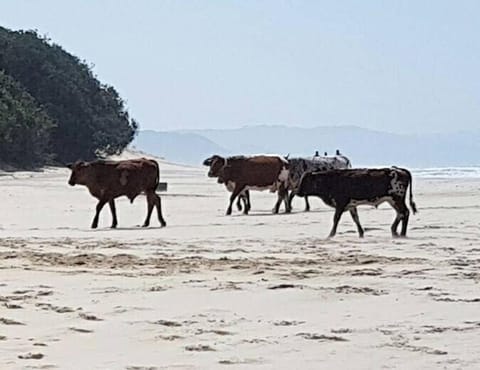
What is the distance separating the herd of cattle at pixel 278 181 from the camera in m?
18.8

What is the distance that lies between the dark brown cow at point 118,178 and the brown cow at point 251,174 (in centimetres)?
432

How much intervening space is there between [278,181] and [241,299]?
1716cm

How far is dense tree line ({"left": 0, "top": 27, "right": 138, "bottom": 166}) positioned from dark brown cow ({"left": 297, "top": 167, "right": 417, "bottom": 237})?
48.3 meters

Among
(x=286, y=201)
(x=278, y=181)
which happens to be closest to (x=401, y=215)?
(x=286, y=201)

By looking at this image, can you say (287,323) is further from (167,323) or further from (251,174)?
(251,174)

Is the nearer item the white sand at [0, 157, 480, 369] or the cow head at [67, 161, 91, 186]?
the white sand at [0, 157, 480, 369]

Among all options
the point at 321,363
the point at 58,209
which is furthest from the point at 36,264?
the point at 58,209

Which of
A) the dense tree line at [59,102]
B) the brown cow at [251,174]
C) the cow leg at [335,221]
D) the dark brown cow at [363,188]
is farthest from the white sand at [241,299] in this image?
the dense tree line at [59,102]

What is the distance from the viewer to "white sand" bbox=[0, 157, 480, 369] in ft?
25.8

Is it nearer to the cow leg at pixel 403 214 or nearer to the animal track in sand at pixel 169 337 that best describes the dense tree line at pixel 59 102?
the cow leg at pixel 403 214

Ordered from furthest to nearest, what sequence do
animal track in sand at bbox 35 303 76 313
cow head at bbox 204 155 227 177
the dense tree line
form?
the dense tree line, cow head at bbox 204 155 227 177, animal track in sand at bbox 35 303 76 313

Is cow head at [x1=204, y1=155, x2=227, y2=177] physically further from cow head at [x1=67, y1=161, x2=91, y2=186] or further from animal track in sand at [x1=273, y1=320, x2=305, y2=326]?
animal track in sand at [x1=273, y1=320, x2=305, y2=326]

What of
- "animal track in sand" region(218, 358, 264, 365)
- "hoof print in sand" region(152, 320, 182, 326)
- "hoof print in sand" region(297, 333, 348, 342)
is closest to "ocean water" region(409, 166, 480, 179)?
"hoof print in sand" region(152, 320, 182, 326)

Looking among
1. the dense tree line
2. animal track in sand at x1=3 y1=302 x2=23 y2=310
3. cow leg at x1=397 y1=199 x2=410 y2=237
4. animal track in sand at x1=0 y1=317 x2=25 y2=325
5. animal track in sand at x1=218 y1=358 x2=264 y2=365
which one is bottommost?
animal track in sand at x1=3 y1=302 x2=23 y2=310
